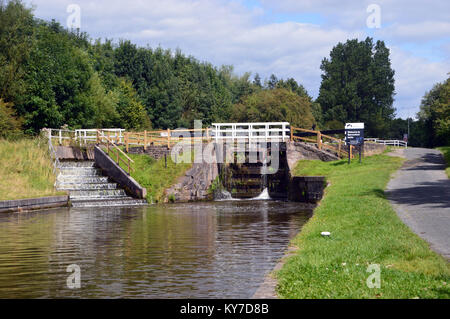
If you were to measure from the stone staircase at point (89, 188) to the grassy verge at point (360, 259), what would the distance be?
51.3ft

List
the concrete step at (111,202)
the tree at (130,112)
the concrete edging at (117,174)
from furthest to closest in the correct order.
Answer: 1. the tree at (130,112)
2. the concrete edging at (117,174)
3. the concrete step at (111,202)

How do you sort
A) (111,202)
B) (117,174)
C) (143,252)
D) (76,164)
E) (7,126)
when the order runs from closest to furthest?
(143,252)
(111,202)
(117,174)
(76,164)
(7,126)

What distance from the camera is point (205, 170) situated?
37.9 meters

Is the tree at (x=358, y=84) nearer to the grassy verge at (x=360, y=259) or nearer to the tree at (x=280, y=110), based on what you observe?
the tree at (x=280, y=110)

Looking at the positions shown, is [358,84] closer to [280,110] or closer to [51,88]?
[280,110]

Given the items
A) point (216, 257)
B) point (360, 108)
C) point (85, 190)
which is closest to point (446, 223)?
point (216, 257)

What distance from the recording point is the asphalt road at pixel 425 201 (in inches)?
554

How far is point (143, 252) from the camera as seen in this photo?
50.7 ft

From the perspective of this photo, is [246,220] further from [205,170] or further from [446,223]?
[205,170]

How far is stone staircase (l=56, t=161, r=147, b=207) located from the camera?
3222cm

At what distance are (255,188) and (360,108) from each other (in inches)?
2925

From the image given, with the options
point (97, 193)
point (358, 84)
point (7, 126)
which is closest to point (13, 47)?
point (7, 126)

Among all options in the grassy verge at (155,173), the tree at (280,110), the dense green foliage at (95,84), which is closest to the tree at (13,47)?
the dense green foliage at (95,84)

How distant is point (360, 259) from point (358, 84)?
10320 centimetres
